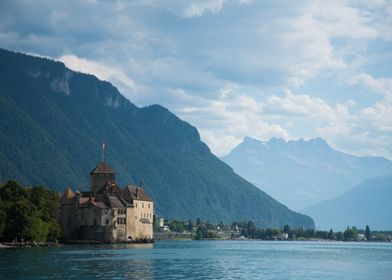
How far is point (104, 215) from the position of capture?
15025 cm

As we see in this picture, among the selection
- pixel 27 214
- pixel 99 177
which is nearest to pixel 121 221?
pixel 99 177

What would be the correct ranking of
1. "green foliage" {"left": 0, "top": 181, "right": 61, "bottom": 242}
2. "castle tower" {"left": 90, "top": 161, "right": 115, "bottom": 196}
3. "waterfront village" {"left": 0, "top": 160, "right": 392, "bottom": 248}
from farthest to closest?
"castle tower" {"left": 90, "top": 161, "right": 115, "bottom": 196} < "waterfront village" {"left": 0, "top": 160, "right": 392, "bottom": 248} < "green foliage" {"left": 0, "top": 181, "right": 61, "bottom": 242}

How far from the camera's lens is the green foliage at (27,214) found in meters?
119

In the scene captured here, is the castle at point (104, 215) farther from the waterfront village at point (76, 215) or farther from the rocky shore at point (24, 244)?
the rocky shore at point (24, 244)

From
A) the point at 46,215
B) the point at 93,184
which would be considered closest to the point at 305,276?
the point at 46,215

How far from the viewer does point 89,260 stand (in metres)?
84.7

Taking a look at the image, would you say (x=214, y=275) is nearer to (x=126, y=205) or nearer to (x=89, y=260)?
(x=89, y=260)

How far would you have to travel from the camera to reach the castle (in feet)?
490

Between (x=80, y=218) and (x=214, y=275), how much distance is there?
284ft

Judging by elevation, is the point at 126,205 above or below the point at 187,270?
above

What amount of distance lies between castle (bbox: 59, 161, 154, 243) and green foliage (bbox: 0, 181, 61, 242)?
366 inches

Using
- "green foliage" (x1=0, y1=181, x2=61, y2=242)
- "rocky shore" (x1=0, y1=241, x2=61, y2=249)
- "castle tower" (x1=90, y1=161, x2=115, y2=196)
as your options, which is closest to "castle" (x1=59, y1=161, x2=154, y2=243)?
"castle tower" (x1=90, y1=161, x2=115, y2=196)

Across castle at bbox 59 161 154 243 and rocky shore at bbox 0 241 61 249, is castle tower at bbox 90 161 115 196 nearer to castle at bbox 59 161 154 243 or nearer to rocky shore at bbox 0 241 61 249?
castle at bbox 59 161 154 243

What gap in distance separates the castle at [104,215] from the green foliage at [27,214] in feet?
30.5
